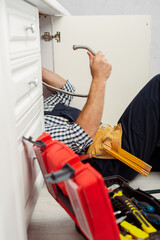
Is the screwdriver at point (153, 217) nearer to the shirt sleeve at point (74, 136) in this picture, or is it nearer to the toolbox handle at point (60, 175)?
the shirt sleeve at point (74, 136)

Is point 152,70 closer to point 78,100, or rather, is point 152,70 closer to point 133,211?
point 78,100

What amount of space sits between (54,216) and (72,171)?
0.56 meters

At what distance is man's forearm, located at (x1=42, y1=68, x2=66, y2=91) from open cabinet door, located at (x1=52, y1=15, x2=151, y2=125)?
13cm

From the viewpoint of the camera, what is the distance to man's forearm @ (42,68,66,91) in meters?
1.48

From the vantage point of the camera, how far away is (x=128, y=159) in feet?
3.74

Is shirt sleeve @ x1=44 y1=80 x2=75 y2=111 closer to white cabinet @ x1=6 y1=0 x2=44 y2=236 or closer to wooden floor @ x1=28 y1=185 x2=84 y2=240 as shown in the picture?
white cabinet @ x1=6 y1=0 x2=44 y2=236

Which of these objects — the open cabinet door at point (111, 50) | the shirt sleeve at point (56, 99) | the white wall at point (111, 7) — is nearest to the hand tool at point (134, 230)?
the shirt sleeve at point (56, 99)

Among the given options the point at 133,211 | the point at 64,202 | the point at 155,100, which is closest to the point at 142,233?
the point at 133,211

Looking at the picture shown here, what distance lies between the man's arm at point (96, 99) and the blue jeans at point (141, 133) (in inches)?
7.4

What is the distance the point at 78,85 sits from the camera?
1.65 meters

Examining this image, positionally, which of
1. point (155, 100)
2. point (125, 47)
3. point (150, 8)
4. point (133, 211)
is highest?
point (150, 8)

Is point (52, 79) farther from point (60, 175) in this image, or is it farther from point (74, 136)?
point (60, 175)

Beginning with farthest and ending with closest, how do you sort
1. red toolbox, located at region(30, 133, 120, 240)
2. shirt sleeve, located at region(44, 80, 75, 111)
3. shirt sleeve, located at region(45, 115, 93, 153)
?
shirt sleeve, located at region(44, 80, 75, 111), shirt sleeve, located at region(45, 115, 93, 153), red toolbox, located at region(30, 133, 120, 240)

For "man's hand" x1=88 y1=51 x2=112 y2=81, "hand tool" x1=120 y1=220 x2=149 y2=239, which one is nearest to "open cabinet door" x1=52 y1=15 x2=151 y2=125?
"man's hand" x1=88 y1=51 x2=112 y2=81
